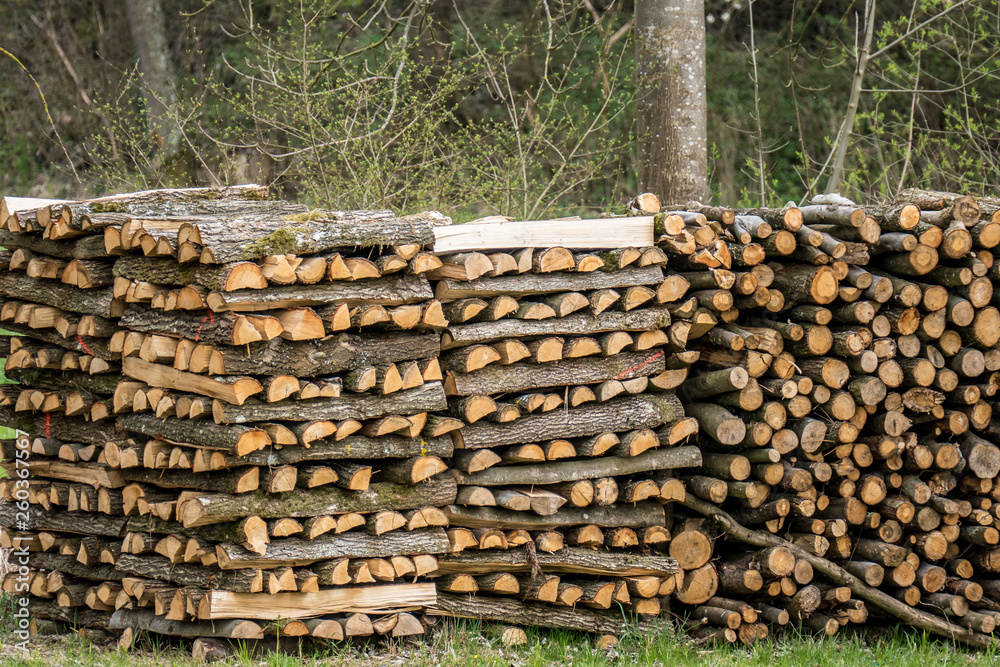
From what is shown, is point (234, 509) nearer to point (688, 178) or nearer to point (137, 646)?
point (137, 646)

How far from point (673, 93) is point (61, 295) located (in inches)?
182

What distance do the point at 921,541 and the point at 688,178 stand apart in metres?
3.35

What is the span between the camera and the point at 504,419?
438 cm

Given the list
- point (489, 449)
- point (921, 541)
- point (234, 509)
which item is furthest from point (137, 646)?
point (921, 541)

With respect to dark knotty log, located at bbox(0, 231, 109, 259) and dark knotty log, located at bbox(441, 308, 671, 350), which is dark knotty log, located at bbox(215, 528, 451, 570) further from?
dark knotty log, located at bbox(0, 231, 109, 259)

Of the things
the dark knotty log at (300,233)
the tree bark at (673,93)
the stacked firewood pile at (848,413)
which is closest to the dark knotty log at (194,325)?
the dark knotty log at (300,233)

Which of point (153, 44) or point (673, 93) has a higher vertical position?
point (153, 44)

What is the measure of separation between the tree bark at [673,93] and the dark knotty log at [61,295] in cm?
427

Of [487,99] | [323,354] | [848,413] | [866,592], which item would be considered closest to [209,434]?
[323,354]

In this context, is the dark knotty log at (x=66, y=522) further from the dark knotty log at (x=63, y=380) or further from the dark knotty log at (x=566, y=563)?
the dark knotty log at (x=566, y=563)

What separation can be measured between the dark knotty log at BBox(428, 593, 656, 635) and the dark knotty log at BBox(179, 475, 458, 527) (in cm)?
51

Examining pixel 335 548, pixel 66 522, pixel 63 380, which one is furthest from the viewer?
pixel 63 380

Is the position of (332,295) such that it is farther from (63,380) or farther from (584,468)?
(63,380)

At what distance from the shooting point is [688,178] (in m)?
7.13
